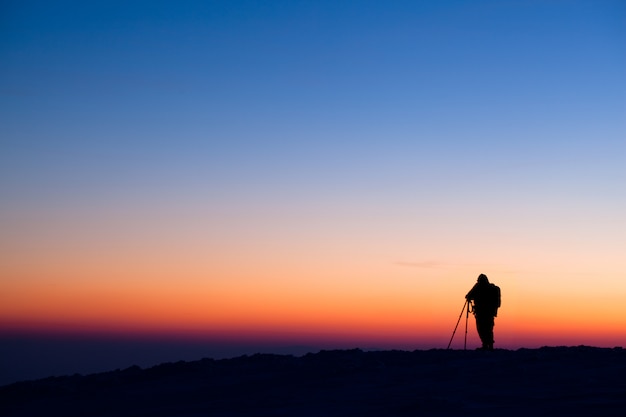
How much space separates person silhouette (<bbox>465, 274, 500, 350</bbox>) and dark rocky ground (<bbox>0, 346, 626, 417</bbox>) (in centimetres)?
267

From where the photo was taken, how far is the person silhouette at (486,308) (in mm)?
18688

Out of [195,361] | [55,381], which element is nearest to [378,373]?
[195,361]

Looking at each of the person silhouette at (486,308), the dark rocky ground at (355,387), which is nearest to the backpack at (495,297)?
the person silhouette at (486,308)

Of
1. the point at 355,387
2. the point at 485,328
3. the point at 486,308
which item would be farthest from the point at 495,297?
the point at 355,387

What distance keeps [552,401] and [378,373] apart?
403 cm

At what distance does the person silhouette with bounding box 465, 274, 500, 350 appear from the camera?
61.3ft

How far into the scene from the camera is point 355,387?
12734 millimetres

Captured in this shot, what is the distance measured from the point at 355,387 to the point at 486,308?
686 cm

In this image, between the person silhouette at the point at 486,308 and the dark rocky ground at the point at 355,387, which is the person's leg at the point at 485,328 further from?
the dark rocky ground at the point at 355,387

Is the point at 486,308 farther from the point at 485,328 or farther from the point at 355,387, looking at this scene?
the point at 355,387

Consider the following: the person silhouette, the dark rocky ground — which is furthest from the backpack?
the dark rocky ground

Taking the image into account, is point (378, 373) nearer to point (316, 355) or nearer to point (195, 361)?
point (316, 355)

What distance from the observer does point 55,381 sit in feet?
54.6

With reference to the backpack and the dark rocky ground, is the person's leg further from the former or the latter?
the dark rocky ground
